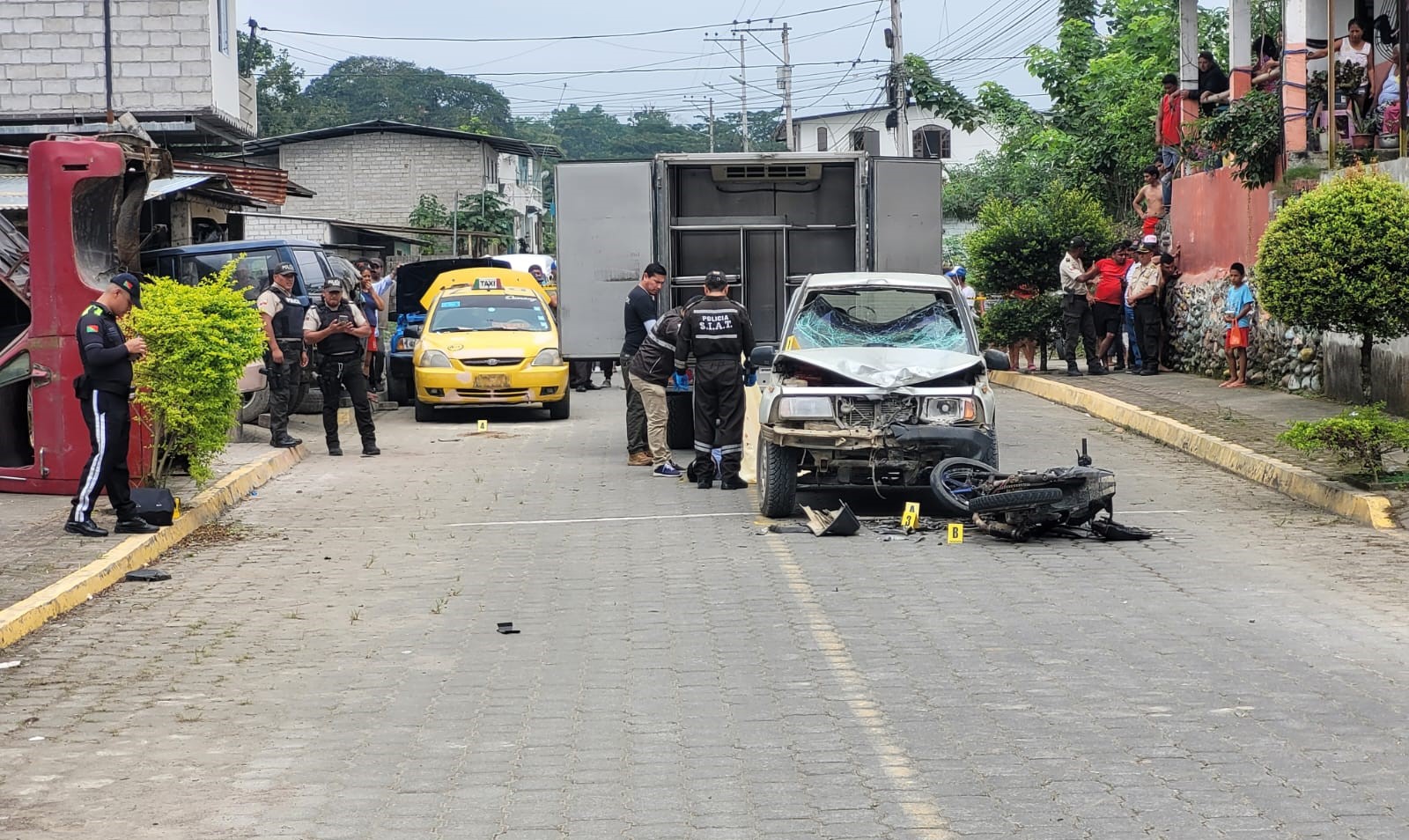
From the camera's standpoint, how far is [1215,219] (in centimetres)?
2308

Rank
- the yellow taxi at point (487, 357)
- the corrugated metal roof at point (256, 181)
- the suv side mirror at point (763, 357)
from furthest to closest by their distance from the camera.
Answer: the corrugated metal roof at point (256, 181)
the yellow taxi at point (487, 357)
the suv side mirror at point (763, 357)

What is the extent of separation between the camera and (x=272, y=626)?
8734mm

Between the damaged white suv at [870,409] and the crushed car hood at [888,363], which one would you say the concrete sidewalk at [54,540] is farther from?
the crushed car hood at [888,363]

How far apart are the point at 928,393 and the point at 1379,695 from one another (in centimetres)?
514

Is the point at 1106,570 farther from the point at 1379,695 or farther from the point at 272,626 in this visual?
the point at 272,626

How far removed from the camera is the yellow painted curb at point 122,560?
8648 mm

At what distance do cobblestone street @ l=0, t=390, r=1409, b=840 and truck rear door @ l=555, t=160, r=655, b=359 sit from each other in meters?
5.09

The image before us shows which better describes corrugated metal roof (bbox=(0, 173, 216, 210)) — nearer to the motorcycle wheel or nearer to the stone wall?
the motorcycle wheel

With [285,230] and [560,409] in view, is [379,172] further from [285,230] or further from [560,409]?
[560,409]

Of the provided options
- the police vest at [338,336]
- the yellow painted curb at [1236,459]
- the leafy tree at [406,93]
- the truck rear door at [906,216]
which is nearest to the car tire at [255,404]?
the police vest at [338,336]

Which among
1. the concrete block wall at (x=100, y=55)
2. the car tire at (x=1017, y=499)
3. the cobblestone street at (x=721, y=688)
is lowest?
the cobblestone street at (x=721, y=688)

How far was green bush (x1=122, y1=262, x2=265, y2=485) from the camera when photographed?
11797 mm

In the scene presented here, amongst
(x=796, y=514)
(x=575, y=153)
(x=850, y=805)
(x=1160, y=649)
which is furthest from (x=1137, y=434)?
(x=575, y=153)

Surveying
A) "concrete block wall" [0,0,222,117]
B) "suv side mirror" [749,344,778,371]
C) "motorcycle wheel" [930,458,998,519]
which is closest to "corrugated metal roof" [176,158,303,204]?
"concrete block wall" [0,0,222,117]
